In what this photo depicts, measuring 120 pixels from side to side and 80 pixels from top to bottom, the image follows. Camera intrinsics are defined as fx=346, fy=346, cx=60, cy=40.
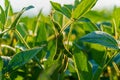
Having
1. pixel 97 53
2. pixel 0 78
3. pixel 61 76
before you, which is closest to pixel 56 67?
pixel 61 76

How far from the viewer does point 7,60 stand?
2.92 ft

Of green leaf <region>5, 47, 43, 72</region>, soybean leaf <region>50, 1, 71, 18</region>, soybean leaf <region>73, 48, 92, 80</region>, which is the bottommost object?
soybean leaf <region>73, 48, 92, 80</region>

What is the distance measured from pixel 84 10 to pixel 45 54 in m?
0.19

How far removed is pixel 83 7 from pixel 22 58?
7.6 inches

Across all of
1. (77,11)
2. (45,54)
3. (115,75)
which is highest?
(77,11)

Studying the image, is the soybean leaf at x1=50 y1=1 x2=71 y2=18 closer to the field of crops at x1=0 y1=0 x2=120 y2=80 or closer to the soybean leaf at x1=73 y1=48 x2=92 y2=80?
the field of crops at x1=0 y1=0 x2=120 y2=80

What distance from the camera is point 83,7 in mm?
845

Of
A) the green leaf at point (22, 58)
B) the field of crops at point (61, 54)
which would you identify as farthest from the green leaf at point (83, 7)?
the green leaf at point (22, 58)

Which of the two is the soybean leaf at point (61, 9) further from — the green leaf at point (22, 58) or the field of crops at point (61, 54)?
the green leaf at point (22, 58)

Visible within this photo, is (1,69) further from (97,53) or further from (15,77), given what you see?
(97,53)

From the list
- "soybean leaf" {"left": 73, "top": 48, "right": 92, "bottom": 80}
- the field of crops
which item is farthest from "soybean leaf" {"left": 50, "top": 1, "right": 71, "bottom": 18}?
"soybean leaf" {"left": 73, "top": 48, "right": 92, "bottom": 80}

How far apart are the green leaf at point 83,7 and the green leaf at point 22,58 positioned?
13 centimetres

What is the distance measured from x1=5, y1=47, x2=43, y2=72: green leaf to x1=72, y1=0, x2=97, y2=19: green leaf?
13 centimetres

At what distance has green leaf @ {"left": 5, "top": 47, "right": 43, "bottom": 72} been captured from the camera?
32.0 inches
